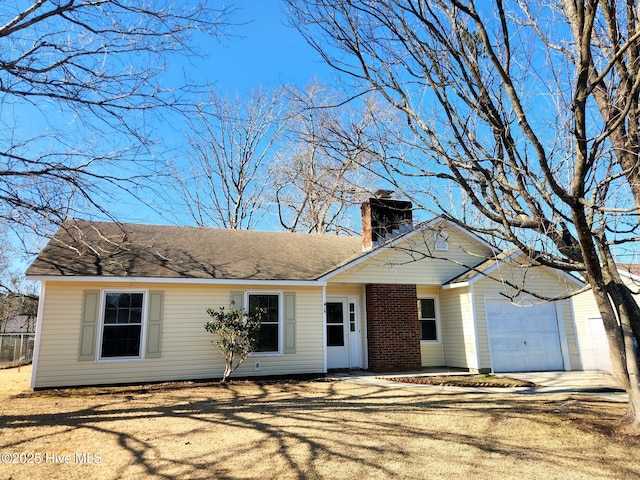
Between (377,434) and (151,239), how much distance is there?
9.62 m

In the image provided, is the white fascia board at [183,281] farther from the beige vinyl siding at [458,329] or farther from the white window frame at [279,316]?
the beige vinyl siding at [458,329]

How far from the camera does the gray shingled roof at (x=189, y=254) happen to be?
10.5 meters

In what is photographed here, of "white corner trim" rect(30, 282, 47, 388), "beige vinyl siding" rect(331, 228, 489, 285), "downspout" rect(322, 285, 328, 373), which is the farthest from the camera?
"beige vinyl siding" rect(331, 228, 489, 285)

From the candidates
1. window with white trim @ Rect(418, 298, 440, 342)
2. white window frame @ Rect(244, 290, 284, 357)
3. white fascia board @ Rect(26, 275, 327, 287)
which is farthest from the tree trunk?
window with white trim @ Rect(418, 298, 440, 342)

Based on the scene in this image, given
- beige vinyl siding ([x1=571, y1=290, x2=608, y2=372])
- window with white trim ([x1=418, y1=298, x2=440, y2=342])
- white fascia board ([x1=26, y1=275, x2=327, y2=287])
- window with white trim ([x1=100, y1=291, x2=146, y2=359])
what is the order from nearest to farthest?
1. white fascia board ([x1=26, y1=275, x2=327, y2=287])
2. window with white trim ([x1=100, y1=291, x2=146, y2=359])
3. window with white trim ([x1=418, y1=298, x2=440, y2=342])
4. beige vinyl siding ([x1=571, y1=290, x2=608, y2=372])

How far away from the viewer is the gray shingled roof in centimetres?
1045

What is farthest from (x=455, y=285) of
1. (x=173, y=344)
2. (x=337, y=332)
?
(x=173, y=344)

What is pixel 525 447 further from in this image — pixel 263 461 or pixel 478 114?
pixel 478 114

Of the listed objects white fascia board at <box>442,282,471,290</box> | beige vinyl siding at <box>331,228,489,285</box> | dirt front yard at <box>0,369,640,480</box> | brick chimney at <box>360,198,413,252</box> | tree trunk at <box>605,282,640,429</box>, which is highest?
brick chimney at <box>360,198,413,252</box>

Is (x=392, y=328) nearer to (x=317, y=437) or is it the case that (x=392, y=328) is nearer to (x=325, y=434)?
(x=325, y=434)

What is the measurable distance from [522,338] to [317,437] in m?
9.47

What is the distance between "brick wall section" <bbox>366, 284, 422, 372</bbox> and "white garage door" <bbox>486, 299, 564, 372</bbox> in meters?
2.15

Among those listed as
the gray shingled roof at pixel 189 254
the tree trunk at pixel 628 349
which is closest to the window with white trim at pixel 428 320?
the gray shingled roof at pixel 189 254

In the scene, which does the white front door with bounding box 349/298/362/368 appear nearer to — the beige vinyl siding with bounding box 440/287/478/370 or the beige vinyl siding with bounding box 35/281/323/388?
the beige vinyl siding with bounding box 35/281/323/388
